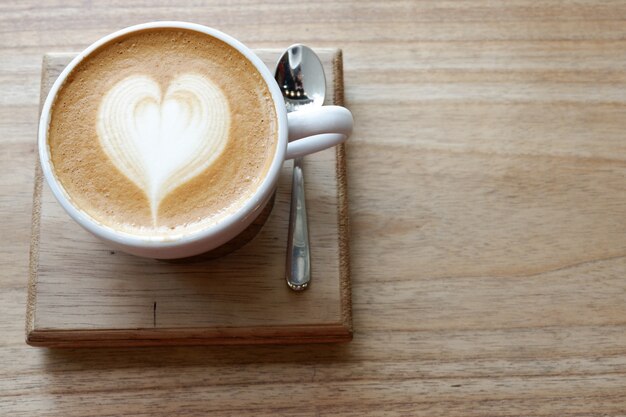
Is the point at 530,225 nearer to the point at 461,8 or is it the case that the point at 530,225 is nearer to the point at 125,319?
the point at 461,8

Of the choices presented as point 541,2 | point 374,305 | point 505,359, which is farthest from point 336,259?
point 541,2

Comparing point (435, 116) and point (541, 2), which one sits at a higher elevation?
point (541, 2)

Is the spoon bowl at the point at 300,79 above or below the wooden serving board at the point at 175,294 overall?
above

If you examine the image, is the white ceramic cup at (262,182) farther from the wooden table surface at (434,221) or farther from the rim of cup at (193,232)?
the wooden table surface at (434,221)

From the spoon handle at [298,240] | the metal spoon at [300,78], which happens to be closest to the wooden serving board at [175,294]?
the spoon handle at [298,240]

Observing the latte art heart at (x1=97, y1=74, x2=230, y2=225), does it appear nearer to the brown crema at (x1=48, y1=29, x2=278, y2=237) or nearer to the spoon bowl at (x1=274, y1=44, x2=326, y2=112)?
the brown crema at (x1=48, y1=29, x2=278, y2=237)

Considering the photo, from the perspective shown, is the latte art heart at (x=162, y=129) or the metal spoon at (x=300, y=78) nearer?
the latte art heart at (x=162, y=129)
